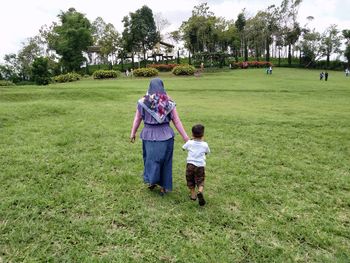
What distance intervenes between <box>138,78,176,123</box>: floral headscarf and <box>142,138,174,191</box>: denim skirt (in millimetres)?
367

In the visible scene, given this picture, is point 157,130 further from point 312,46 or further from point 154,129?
point 312,46

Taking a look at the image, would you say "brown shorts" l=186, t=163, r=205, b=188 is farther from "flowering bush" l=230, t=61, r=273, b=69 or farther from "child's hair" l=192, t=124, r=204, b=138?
"flowering bush" l=230, t=61, r=273, b=69

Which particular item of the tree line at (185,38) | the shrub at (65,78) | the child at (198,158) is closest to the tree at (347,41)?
the tree line at (185,38)

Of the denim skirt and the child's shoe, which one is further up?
the denim skirt

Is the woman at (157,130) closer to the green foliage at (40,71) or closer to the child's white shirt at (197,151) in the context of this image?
the child's white shirt at (197,151)

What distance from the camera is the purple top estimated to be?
13.8ft

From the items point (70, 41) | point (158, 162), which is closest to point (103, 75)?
point (70, 41)

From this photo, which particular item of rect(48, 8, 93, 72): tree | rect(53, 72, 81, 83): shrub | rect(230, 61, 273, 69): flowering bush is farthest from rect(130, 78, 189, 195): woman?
rect(48, 8, 93, 72): tree

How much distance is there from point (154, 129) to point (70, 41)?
4897 cm

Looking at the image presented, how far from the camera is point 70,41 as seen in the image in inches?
1879

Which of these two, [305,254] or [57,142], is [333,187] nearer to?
[305,254]

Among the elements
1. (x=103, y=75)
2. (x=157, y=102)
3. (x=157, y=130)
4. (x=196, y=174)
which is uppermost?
(x=103, y=75)

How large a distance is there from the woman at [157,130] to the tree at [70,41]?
47.8 metres

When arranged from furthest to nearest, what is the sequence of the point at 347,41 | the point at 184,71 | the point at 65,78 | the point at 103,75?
the point at 347,41 < the point at 184,71 < the point at 103,75 < the point at 65,78
